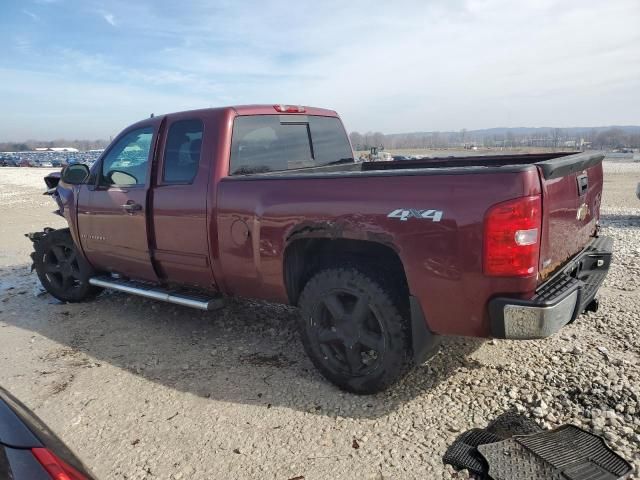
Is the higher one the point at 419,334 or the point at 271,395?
the point at 419,334

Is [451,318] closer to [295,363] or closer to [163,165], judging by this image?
[295,363]

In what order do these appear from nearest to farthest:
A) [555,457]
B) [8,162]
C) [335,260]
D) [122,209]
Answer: [555,457] < [335,260] < [122,209] < [8,162]

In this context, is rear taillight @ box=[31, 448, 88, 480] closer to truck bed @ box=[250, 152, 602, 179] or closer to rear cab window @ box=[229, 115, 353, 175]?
truck bed @ box=[250, 152, 602, 179]

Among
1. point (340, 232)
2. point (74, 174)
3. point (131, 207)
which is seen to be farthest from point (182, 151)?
point (340, 232)

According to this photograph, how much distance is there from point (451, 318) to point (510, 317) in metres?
0.35

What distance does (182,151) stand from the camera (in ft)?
14.3

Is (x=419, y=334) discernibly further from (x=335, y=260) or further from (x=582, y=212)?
(x=582, y=212)

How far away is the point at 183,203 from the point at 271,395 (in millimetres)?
1746

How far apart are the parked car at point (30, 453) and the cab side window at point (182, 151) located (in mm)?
2717

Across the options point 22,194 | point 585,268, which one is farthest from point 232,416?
point 22,194

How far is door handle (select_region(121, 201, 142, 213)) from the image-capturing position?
456cm

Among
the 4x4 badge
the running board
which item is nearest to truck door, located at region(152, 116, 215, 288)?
the running board

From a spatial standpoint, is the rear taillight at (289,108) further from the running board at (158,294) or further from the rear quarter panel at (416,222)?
the running board at (158,294)

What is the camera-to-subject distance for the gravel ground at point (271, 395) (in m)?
2.85
